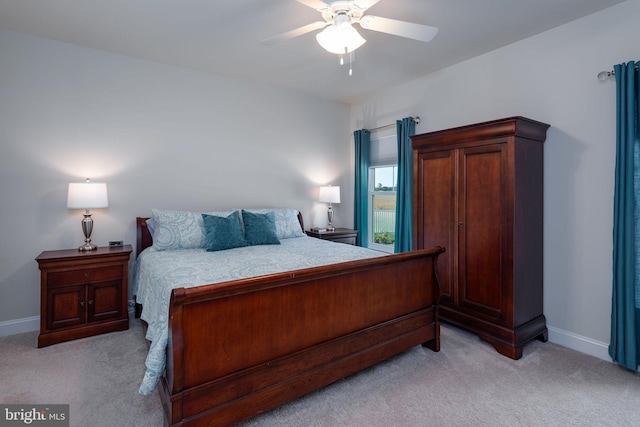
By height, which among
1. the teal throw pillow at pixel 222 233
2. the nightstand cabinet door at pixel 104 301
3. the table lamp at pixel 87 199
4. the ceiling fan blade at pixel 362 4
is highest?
the ceiling fan blade at pixel 362 4

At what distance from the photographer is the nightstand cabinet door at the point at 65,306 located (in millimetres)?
2623

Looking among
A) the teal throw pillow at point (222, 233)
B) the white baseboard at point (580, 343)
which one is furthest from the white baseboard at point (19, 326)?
the white baseboard at point (580, 343)

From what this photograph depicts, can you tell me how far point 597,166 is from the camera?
2486mm

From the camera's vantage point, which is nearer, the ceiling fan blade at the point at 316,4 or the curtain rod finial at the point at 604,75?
the ceiling fan blade at the point at 316,4

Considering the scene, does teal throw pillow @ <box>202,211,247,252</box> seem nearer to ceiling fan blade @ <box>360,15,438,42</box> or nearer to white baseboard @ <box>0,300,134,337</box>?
white baseboard @ <box>0,300,134,337</box>

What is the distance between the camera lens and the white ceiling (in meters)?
2.37

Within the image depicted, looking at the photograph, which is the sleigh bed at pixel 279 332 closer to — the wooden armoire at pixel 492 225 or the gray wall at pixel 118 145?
the wooden armoire at pixel 492 225

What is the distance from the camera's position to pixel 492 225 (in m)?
2.61

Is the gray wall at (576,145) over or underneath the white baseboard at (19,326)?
over

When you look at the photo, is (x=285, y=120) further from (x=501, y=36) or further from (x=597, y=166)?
(x=597, y=166)

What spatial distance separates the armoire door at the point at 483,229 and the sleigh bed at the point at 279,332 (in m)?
0.54

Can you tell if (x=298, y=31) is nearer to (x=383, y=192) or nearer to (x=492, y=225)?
(x=492, y=225)

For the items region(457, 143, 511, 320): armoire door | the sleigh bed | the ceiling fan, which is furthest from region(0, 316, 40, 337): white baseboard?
region(457, 143, 511, 320): armoire door

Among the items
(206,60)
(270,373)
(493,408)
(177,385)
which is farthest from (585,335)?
(206,60)
